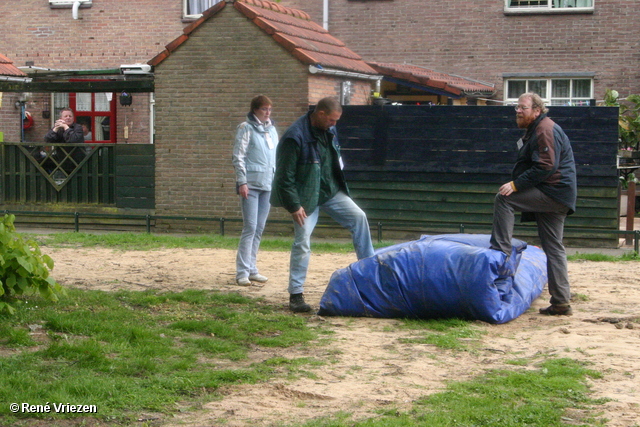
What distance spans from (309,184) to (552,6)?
45.9 ft

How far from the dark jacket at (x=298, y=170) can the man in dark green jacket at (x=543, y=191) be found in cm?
164

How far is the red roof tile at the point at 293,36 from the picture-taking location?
1349 centimetres

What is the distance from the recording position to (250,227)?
914 cm

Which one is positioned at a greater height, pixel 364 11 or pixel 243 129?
pixel 364 11

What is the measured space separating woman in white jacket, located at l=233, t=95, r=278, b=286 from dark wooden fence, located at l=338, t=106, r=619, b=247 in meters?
4.40

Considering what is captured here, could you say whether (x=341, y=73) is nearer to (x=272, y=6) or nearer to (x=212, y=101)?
(x=272, y=6)

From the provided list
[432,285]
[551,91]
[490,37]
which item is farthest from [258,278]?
[551,91]

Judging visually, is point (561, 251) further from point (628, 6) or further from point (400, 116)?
point (628, 6)

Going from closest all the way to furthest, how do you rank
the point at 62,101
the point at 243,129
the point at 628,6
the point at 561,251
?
1. the point at 561,251
2. the point at 243,129
3. the point at 628,6
4. the point at 62,101

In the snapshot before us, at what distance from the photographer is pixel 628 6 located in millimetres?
19328

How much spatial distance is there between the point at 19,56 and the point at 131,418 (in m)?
20.3

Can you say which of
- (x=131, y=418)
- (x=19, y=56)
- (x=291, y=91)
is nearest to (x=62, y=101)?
(x=19, y=56)

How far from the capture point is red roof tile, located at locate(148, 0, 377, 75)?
13.5 metres

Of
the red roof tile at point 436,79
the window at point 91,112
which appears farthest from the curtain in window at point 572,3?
the window at point 91,112
